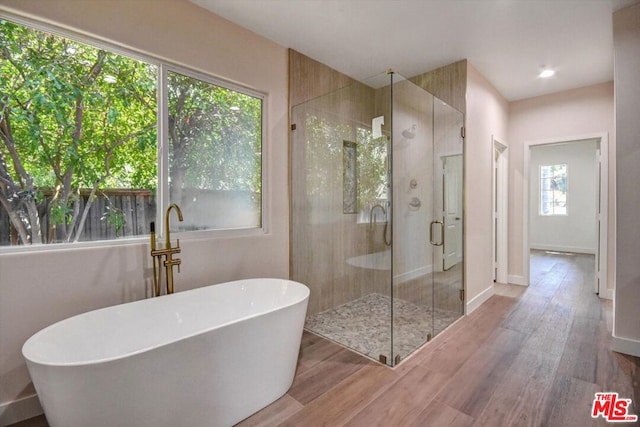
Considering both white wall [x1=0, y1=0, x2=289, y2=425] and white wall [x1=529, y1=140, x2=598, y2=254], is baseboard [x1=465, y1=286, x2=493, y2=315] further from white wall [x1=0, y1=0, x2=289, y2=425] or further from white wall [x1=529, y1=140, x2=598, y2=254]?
white wall [x1=529, y1=140, x2=598, y2=254]

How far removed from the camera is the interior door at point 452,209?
10.3 ft

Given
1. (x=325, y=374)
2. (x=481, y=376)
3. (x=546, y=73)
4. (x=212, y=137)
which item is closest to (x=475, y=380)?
(x=481, y=376)

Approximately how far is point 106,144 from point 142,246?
739mm

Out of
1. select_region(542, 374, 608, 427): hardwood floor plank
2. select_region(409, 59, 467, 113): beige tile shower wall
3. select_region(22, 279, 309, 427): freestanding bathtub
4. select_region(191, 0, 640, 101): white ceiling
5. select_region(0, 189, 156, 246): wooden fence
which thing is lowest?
select_region(542, 374, 608, 427): hardwood floor plank

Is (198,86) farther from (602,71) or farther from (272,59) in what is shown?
(602,71)

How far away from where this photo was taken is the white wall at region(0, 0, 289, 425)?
5.26 feet

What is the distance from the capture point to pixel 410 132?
278cm

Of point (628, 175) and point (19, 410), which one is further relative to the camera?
point (628, 175)

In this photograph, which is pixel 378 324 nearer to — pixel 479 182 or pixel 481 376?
pixel 481 376

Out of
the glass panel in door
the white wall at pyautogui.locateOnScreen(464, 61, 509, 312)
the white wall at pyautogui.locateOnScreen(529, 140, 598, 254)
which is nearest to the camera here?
the glass panel in door

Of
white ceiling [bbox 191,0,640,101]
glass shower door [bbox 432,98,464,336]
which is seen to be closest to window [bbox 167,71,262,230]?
white ceiling [bbox 191,0,640,101]

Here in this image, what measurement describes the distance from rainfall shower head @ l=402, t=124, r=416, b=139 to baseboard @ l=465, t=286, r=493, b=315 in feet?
6.41

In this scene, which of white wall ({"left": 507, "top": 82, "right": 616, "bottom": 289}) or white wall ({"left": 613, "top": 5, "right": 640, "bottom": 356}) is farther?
white wall ({"left": 507, "top": 82, "right": 616, "bottom": 289})

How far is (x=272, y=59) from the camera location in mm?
2760
